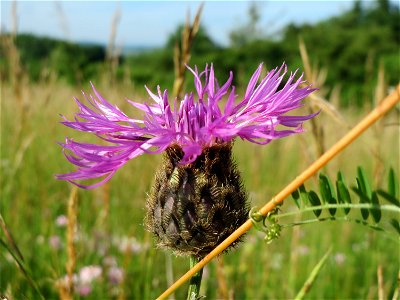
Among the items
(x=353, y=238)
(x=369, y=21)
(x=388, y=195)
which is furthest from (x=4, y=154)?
(x=369, y=21)

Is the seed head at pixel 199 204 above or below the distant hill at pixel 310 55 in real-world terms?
below

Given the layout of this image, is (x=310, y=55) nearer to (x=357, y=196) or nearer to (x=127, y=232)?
(x=127, y=232)

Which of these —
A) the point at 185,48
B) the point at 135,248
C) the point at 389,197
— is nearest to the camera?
the point at 389,197

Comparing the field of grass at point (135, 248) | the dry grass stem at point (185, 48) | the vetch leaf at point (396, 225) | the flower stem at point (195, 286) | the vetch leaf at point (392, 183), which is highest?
the dry grass stem at point (185, 48)

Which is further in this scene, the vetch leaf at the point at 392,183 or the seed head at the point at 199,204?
the seed head at the point at 199,204

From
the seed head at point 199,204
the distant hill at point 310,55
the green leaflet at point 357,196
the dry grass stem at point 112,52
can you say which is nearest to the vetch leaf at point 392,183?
the green leaflet at point 357,196

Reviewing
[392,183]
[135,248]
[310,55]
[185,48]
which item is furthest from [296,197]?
[310,55]

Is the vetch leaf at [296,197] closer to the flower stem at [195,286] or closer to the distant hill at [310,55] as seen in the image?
the flower stem at [195,286]

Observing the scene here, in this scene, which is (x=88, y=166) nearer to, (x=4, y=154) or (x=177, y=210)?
(x=177, y=210)

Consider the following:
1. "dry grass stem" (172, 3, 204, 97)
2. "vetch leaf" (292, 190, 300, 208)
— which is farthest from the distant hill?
"vetch leaf" (292, 190, 300, 208)
